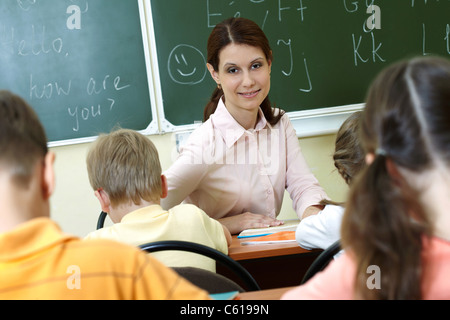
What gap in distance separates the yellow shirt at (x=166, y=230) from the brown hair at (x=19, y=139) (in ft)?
2.34

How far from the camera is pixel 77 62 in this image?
3.10 meters

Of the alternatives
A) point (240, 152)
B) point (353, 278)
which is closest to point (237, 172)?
point (240, 152)

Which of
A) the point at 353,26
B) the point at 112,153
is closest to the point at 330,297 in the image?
the point at 112,153

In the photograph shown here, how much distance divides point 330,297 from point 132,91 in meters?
2.55

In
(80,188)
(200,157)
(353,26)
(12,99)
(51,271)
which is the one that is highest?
(353,26)

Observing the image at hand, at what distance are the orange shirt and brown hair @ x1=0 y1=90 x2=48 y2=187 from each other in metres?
0.47

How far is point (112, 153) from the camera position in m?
Answer: 1.67

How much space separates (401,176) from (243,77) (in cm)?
171

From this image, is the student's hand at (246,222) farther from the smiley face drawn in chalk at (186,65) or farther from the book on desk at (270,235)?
the smiley face drawn in chalk at (186,65)

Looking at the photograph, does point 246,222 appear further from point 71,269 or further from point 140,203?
point 71,269

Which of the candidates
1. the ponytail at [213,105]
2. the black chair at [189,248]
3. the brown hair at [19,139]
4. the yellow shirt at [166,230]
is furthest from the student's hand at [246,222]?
the brown hair at [19,139]

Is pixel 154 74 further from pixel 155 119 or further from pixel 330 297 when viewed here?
pixel 330 297

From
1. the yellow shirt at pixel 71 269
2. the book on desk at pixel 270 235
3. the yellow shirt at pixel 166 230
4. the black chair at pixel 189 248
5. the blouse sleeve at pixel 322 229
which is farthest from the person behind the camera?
the book on desk at pixel 270 235

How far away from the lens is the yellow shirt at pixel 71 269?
68cm
